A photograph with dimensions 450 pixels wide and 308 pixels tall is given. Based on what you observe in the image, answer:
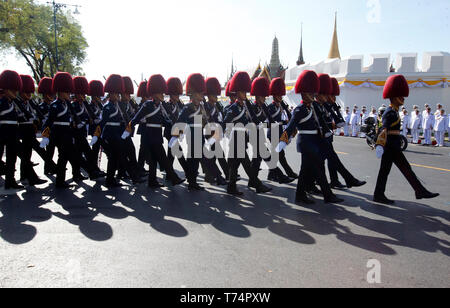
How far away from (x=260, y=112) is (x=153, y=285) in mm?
4863

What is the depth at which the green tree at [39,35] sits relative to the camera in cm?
2531

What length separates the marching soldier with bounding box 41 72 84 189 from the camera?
7.00 m

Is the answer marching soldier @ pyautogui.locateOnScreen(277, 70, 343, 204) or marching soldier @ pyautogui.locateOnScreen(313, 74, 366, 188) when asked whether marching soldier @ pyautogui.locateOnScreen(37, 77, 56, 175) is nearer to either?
marching soldier @ pyautogui.locateOnScreen(277, 70, 343, 204)

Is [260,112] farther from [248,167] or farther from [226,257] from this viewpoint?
[226,257]

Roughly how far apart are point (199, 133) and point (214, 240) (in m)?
3.19

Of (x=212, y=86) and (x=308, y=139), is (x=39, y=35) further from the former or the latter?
(x=308, y=139)

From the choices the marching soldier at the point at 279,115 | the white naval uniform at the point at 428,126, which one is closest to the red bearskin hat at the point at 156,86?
the marching soldier at the point at 279,115

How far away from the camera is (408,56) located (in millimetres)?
26219

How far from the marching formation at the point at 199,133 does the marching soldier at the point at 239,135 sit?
2 centimetres

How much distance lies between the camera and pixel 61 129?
7.16 metres

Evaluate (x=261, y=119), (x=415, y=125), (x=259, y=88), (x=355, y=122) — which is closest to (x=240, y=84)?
(x=259, y=88)

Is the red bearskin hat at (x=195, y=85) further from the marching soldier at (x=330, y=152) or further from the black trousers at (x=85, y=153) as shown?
the black trousers at (x=85, y=153)

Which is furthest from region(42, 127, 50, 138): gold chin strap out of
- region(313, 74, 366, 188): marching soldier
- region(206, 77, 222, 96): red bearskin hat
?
region(313, 74, 366, 188): marching soldier
